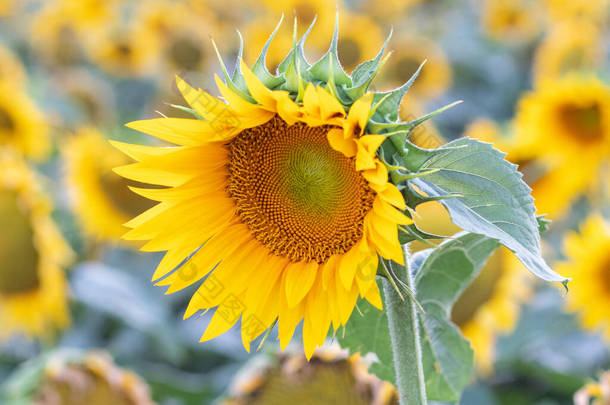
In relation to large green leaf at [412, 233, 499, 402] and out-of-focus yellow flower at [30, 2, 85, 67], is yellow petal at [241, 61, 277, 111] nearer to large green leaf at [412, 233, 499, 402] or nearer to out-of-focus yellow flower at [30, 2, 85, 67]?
large green leaf at [412, 233, 499, 402]

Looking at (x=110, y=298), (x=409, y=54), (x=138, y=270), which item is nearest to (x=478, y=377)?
(x=110, y=298)

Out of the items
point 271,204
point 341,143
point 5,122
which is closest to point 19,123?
point 5,122

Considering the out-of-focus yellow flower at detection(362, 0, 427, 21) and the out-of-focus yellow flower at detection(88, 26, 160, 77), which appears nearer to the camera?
the out-of-focus yellow flower at detection(88, 26, 160, 77)

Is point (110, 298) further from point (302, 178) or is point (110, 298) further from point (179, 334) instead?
point (302, 178)

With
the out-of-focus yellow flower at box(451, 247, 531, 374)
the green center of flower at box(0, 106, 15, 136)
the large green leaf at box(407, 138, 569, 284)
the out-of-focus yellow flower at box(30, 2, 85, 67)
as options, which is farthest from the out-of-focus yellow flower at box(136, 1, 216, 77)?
the large green leaf at box(407, 138, 569, 284)

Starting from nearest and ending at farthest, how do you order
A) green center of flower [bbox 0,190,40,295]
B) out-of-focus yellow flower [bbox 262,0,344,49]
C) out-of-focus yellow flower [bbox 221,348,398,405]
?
1. out-of-focus yellow flower [bbox 221,348,398,405]
2. green center of flower [bbox 0,190,40,295]
3. out-of-focus yellow flower [bbox 262,0,344,49]

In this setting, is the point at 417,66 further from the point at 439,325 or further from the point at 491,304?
the point at 439,325
